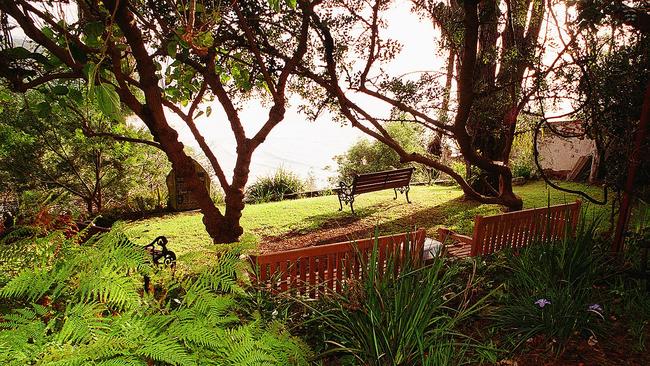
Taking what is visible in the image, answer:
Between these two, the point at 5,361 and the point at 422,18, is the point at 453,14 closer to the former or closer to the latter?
the point at 422,18

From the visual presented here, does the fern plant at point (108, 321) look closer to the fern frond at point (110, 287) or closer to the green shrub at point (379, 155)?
the fern frond at point (110, 287)

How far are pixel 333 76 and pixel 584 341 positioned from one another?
4.18m

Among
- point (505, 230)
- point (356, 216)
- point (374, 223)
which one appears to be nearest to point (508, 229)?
point (505, 230)

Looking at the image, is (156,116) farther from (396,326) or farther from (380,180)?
(380,180)

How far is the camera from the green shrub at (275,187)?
12656 mm

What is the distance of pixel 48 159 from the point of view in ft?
28.2

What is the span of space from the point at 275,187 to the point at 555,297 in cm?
1136

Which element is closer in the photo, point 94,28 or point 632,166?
point 94,28

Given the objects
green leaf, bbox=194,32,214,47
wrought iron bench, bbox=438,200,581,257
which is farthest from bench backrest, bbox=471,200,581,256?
green leaf, bbox=194,32,214,47

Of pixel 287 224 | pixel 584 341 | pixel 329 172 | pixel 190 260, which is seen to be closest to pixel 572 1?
pixel 584 341

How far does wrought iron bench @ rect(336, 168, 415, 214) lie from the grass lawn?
1.46ft

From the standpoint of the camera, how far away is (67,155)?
868 cm

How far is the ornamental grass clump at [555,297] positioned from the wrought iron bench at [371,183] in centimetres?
591

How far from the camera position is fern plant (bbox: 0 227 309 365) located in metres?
1.14
